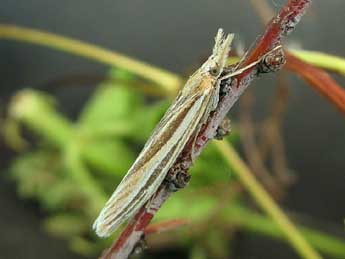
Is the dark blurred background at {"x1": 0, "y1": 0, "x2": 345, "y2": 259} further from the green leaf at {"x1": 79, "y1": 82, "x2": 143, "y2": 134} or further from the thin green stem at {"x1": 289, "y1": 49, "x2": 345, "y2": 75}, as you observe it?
the thin green stem at {"x1": 289, "y1": 49, "x2": 345, "y2": 75}

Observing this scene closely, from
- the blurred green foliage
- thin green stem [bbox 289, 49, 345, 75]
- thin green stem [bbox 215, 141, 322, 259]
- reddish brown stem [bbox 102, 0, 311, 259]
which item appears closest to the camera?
reddish brown stem [bbox 102, 0, 311, 259]

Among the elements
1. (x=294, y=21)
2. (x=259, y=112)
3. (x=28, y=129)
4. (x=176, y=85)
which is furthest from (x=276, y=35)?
(x=28, y=129)

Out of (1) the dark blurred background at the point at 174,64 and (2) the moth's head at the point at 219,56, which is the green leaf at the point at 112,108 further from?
(2) the moth's head at the point at 219,56

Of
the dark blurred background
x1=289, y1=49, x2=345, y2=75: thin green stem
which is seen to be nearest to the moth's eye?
x1=289, y1=49, x2=345, y2=75: thin green stem

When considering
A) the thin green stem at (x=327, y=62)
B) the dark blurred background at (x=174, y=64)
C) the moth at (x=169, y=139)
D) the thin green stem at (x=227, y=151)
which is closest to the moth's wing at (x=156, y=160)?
the moth at (x=169, y=139)

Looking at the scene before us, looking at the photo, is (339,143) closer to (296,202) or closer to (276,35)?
(296,202)
